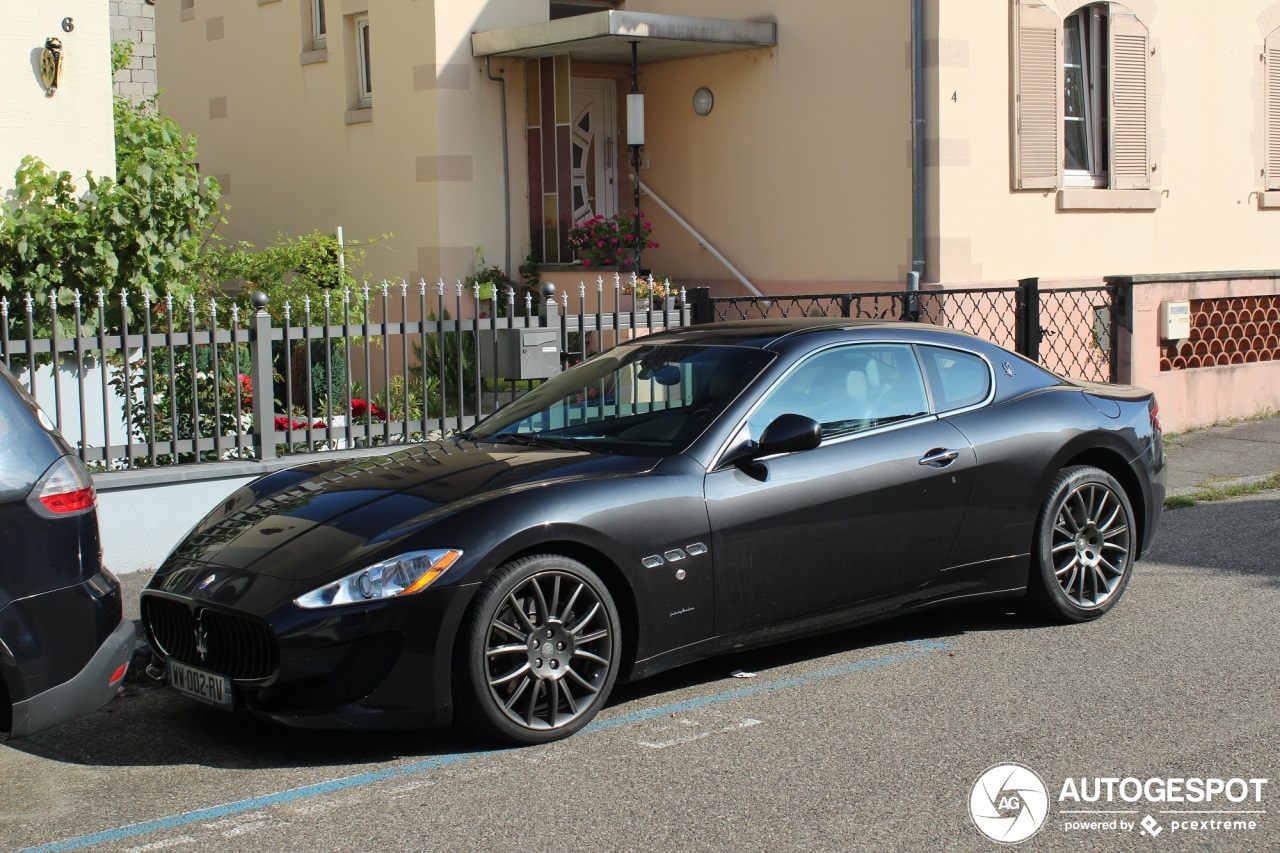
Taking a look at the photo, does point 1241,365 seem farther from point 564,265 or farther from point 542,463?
point 542,463

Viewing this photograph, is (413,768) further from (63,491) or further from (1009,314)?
(1009,314)

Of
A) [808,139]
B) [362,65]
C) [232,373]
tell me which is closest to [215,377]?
[232,373]

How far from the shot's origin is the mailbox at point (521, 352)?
9.49m

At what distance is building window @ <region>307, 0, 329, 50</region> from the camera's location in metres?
17.3

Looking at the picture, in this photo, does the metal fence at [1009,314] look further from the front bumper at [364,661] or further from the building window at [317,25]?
the front bumper at [364,661]

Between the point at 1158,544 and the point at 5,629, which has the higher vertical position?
the point at 5,629

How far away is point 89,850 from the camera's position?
4227mm

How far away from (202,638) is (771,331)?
2.81m

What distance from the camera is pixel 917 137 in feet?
45.6

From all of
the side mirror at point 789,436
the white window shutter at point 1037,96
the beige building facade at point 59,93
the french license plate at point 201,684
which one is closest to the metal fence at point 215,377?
the beige building facade at point 59,93

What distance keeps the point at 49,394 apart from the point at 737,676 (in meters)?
4.94

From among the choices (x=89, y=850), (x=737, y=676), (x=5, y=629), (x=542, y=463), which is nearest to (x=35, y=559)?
(x=5, y=629)

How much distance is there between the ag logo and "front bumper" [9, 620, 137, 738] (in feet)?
9.10

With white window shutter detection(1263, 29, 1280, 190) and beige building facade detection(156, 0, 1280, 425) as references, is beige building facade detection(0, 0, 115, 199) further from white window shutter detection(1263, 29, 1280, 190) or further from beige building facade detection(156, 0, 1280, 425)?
white window shutter detection(1263, 29, 1280, 190)
